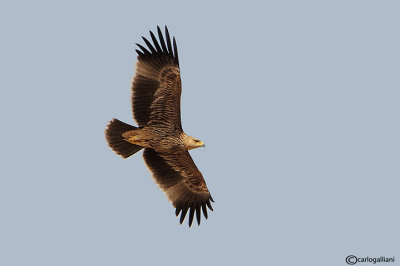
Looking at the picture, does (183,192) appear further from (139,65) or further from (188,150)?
(139,65)

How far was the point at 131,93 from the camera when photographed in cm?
1229

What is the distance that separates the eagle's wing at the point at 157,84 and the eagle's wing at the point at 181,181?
106 cm

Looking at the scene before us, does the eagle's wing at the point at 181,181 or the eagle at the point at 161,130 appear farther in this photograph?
the eagle's wing at the point at 181,181

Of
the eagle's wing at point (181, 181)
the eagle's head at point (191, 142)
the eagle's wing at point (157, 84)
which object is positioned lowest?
the eagle's wing at point (181, 181)

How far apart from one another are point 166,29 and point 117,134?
101 inches

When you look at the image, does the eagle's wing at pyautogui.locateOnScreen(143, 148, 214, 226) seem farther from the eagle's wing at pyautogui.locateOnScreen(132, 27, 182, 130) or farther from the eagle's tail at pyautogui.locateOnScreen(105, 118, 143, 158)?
the eagle's wing at pyautogui.locateOnScreen(132, 27, 182, 130)

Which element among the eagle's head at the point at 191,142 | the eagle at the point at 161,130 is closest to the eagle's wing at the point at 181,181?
the eagle at the point at 161,130

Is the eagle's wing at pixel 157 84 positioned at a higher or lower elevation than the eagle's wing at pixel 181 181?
higher

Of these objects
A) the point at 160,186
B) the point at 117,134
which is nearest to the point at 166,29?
the point at 117,134

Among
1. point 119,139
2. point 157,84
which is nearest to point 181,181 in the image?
point 119,139

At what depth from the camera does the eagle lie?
12203 millimetres

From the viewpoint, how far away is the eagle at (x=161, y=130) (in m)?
12.2

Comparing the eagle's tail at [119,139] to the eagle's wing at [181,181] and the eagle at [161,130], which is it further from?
the eagle's wing at [181,181]

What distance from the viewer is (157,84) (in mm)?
12227
